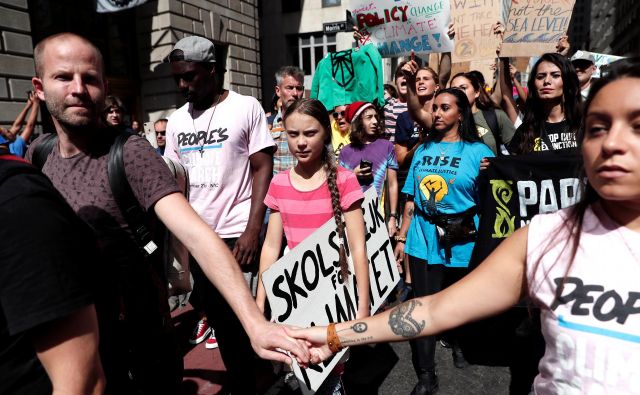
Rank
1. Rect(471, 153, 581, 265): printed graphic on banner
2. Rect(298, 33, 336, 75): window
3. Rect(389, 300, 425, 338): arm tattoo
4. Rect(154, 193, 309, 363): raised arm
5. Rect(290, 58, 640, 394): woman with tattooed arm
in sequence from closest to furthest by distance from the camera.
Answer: Rect(290, 58, 640, 394): woman with tattooed arm < Rect(389, 300, 425, 338): arm tattoo < Rect(154, 193, 309, 363): raised arm < Rect(471, 153, 581, 265): printed graphic on banner < Rect(298, 33, 336, 75): window

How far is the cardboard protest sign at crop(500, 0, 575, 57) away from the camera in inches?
179

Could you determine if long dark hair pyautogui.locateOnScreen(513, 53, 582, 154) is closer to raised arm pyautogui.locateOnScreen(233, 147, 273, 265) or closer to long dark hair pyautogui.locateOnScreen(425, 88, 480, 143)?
long dark hair pyautogui.locateOnScreen(425, 88, 480, 143)

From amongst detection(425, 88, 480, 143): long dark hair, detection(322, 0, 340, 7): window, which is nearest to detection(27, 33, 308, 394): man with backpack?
detection(425, 88, 480, 143): long dark hair

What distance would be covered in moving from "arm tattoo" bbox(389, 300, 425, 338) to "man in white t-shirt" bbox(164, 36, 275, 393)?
57.8 inches

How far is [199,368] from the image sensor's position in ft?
12.2

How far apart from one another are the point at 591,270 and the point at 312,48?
2596cm

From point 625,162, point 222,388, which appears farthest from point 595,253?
point 222,388

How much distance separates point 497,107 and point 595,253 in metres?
3.72

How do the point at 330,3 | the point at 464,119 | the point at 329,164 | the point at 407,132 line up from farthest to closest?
the point at 330,3, the point at 407,132, the point at 464,119, the point at 329,164

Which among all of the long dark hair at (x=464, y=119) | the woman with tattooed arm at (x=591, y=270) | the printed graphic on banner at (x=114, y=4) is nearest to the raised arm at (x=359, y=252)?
the woman with tattooed arm at (x=591, y=270)

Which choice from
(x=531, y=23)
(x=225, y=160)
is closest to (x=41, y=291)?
(x=225, y=160)

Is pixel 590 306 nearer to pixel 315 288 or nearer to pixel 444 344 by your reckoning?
pixel 315 288

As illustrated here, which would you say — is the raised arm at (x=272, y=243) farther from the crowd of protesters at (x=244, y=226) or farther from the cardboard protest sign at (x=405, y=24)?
the cardboard protest sign at (x=405, y=24)

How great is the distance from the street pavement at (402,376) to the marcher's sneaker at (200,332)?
0.42ft
